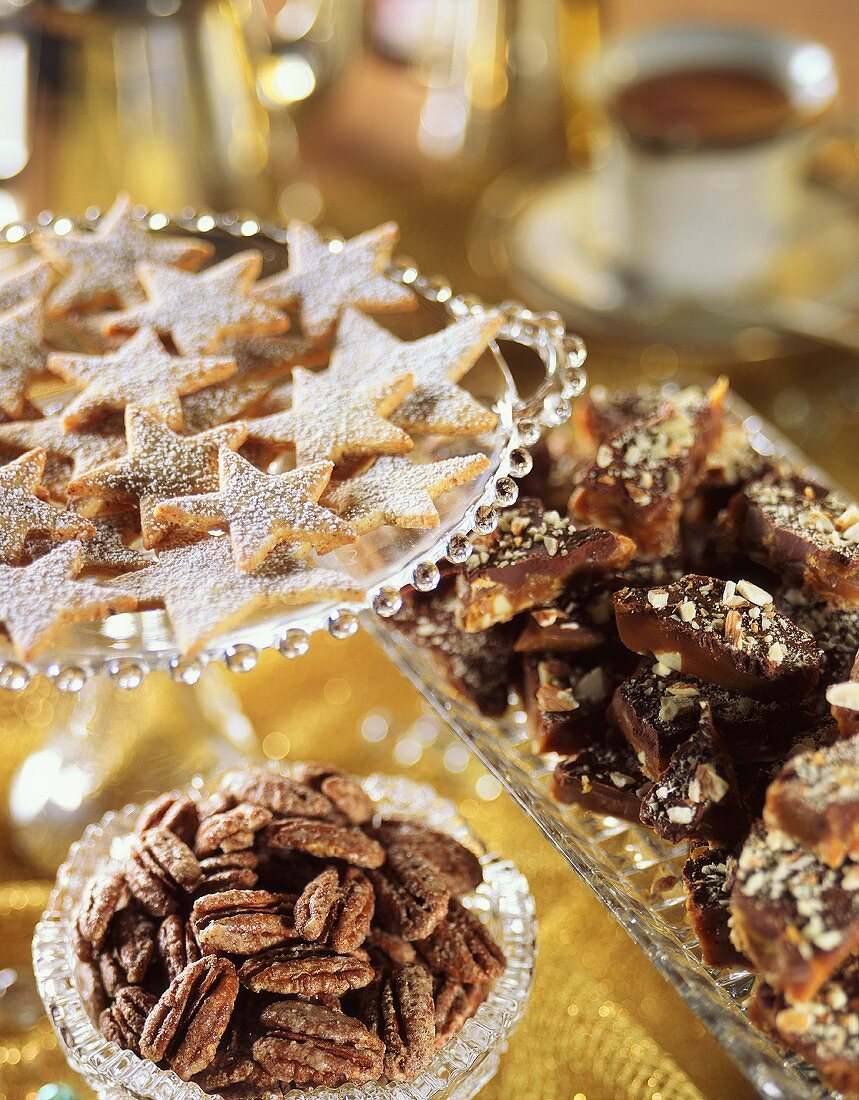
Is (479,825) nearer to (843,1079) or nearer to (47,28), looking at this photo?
(843,1079)

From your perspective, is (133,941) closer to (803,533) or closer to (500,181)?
(803,533)

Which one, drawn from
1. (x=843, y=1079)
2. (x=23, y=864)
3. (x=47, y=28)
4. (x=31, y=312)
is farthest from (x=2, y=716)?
(x=843, y=1079)

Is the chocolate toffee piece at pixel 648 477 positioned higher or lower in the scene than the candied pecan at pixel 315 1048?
higher

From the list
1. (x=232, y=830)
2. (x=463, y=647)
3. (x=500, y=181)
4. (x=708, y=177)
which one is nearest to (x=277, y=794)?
(x=232, y=830)

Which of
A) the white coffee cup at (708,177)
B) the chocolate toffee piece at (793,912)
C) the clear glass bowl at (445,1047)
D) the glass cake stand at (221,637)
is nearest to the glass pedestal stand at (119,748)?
the glass cake stand at (221,637)

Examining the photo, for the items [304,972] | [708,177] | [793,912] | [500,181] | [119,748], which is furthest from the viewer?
[500,181]

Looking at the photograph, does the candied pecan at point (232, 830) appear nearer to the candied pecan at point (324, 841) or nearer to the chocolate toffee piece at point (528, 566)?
the candied pecan at point (324, 841)

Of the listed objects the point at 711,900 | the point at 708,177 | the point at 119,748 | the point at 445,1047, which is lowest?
the point at 119,748
